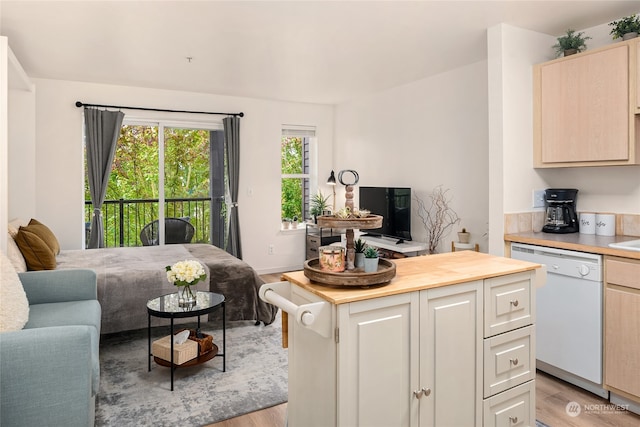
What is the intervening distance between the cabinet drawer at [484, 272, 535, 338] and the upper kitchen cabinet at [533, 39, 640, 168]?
Answer: 1467 mm

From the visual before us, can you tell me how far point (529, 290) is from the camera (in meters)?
1.98

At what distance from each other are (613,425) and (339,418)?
182 cm

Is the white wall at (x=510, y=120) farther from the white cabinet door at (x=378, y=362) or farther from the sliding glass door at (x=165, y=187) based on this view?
the sliding glass door at (x=165, y=187)

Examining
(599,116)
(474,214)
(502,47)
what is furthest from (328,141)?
(599,116)

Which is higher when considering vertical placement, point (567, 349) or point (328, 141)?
point (328, 141)

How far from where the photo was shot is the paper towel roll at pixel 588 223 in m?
3.14

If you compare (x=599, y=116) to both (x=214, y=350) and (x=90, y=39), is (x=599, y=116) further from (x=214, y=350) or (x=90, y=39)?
(x=90, y=39)

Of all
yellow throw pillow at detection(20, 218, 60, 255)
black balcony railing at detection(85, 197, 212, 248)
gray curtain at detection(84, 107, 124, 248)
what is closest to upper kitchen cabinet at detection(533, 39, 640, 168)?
yellow throw pillow at detection(20, 218, 60, 255)

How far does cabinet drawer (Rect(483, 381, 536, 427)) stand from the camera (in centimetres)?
186

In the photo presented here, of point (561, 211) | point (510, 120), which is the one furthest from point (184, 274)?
point (561, 211)

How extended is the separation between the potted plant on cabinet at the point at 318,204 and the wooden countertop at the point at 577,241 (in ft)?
11.4

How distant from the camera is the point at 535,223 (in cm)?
331

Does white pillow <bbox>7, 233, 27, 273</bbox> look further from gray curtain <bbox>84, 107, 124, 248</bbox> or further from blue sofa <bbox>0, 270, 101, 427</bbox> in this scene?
gray curtain <bbox>84, 107, 124, 248</bbox>

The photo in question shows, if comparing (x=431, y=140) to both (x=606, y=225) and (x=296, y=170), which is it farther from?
(x=296, y=170)
